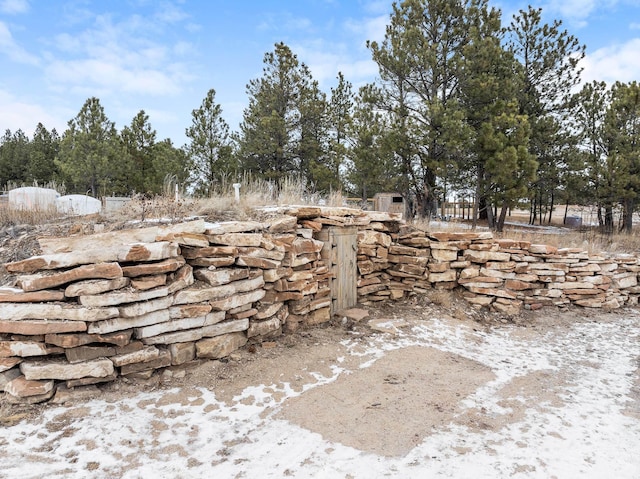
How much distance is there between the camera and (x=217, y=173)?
→ 51.6ft

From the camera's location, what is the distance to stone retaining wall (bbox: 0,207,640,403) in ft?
9.64

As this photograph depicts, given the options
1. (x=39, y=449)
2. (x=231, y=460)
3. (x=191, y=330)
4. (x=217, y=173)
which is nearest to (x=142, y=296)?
(x=191, y=330)

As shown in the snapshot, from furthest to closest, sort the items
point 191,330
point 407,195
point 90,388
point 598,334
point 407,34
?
point 407,195
point 407,34
point 598,334
point 191,330
point 90,388

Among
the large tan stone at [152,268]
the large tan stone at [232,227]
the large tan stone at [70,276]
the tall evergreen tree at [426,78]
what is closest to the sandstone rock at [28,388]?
the large tan stone at [70,276]

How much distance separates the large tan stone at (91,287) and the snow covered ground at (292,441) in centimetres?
84

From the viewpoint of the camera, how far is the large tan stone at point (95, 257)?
10.3 ft

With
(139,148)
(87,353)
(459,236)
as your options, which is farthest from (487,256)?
(139,148)

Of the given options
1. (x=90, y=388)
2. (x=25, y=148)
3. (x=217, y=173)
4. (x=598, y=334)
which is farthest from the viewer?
(x=25, y=148)

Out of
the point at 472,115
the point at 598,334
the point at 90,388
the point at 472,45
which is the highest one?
the point at 472,45

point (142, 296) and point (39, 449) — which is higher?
point (142, 296)

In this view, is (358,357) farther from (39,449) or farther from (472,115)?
(472,115)

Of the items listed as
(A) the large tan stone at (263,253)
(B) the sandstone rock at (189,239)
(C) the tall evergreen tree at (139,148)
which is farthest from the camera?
(C) the tall evergreen tree at (139,148)

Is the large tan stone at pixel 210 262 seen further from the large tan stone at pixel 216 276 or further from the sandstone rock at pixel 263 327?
the sandstone rock at pixel 263 327

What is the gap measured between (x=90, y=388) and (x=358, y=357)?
8.12 feet
